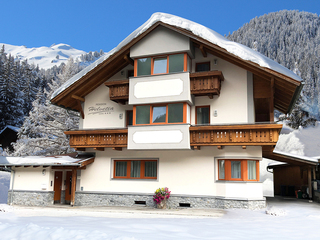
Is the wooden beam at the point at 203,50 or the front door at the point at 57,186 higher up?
the wooden beam at the point at 203,50

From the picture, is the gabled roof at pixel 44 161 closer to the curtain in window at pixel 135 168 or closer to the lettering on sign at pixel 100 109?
A: the curtain in window at pixel 135 168

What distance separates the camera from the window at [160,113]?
17469 millimetres

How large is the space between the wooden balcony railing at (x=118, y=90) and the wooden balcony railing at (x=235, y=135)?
4.49m

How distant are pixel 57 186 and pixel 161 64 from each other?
9.57 m

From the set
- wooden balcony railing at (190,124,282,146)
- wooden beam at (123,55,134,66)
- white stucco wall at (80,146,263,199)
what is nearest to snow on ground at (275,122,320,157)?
white stucco wall at (80,146,263,199)

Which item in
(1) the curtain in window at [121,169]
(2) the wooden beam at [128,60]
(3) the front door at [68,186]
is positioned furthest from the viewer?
(3) the front door at [68,186]

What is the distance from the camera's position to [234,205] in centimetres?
1648

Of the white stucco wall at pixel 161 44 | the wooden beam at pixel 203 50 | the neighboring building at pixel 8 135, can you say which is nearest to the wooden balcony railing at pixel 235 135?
the wooden beam at pixel 203 50

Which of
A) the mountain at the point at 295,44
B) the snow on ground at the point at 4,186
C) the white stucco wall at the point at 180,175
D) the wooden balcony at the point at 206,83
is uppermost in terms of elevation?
the mountain at the point at 295,44

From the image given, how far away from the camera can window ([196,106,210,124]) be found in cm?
1811

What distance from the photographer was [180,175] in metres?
17.8

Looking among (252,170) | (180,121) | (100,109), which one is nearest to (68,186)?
(100,109)

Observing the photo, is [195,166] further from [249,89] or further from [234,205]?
[249,89]

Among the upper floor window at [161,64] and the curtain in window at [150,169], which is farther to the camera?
the curtain in window at [150,169]
